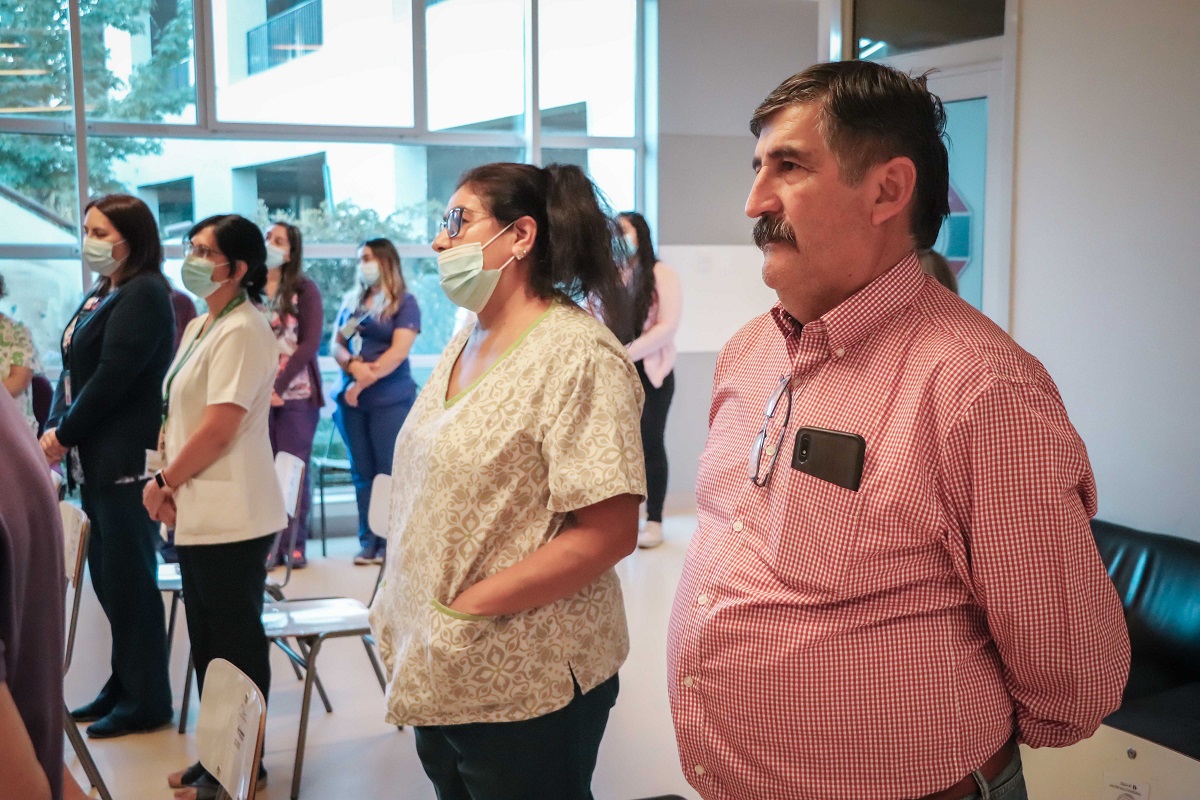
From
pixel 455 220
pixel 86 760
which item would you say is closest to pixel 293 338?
pixel 86 760

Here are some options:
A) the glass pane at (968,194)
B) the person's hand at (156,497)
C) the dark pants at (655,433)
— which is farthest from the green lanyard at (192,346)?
the dark pants at (655,433)

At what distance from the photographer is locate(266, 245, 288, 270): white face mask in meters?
5.31

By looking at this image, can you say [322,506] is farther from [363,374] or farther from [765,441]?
[765,441]

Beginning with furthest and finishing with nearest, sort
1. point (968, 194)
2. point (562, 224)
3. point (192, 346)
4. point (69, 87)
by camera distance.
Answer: point (69, 87)
point (968, 194)
point (192, 346)
point (562, 224)

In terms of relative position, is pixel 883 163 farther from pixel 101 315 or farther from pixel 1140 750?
pixel 101 315

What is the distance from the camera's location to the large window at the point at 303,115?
5.90 meters

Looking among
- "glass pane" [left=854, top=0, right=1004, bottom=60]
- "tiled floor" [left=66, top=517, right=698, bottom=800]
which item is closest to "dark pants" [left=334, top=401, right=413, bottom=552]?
"tiled floor" [left=66, top=517, right=698, bottom=800]

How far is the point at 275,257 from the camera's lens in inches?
211

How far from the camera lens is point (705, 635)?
131 centimetres

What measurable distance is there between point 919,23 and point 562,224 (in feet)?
8.78

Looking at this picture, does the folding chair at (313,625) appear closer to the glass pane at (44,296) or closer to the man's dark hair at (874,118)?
the man's dark hair at (874,118)

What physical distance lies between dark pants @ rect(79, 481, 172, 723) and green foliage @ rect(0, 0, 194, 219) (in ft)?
11.0

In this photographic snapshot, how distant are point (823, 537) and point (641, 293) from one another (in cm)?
421

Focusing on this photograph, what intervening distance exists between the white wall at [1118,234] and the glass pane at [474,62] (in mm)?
3911
